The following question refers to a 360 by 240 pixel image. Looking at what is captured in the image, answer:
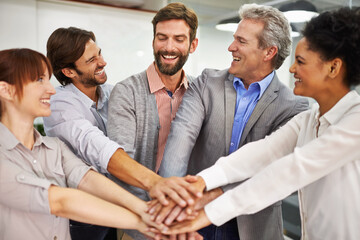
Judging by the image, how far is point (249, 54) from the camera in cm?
189

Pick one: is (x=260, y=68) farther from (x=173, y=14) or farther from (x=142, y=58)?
(x=142, y=58)

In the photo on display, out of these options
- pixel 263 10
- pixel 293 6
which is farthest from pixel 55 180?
pixel 293 6

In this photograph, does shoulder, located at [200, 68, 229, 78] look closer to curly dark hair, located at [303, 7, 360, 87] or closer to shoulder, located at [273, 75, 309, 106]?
shoulder, located at [273, 75, 309, 106]

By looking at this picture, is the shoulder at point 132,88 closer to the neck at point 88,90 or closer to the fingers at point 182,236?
the neck at point 88,90

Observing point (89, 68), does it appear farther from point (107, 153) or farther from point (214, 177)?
point (214, 177)

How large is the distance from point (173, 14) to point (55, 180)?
117 cm

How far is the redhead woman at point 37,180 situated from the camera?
1246mm

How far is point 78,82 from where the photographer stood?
7.47 ft

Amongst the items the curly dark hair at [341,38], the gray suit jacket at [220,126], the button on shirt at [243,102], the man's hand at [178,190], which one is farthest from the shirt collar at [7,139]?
the curly dark hair at [341,38]

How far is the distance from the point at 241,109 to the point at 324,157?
637 millimetres

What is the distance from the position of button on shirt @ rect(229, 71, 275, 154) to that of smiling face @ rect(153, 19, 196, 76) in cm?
39

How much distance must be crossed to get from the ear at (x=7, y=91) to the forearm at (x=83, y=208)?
40 centimetres

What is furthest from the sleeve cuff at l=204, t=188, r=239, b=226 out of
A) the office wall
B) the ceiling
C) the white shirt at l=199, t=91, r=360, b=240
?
the office wall

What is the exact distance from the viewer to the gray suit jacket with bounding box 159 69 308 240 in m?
1.73
